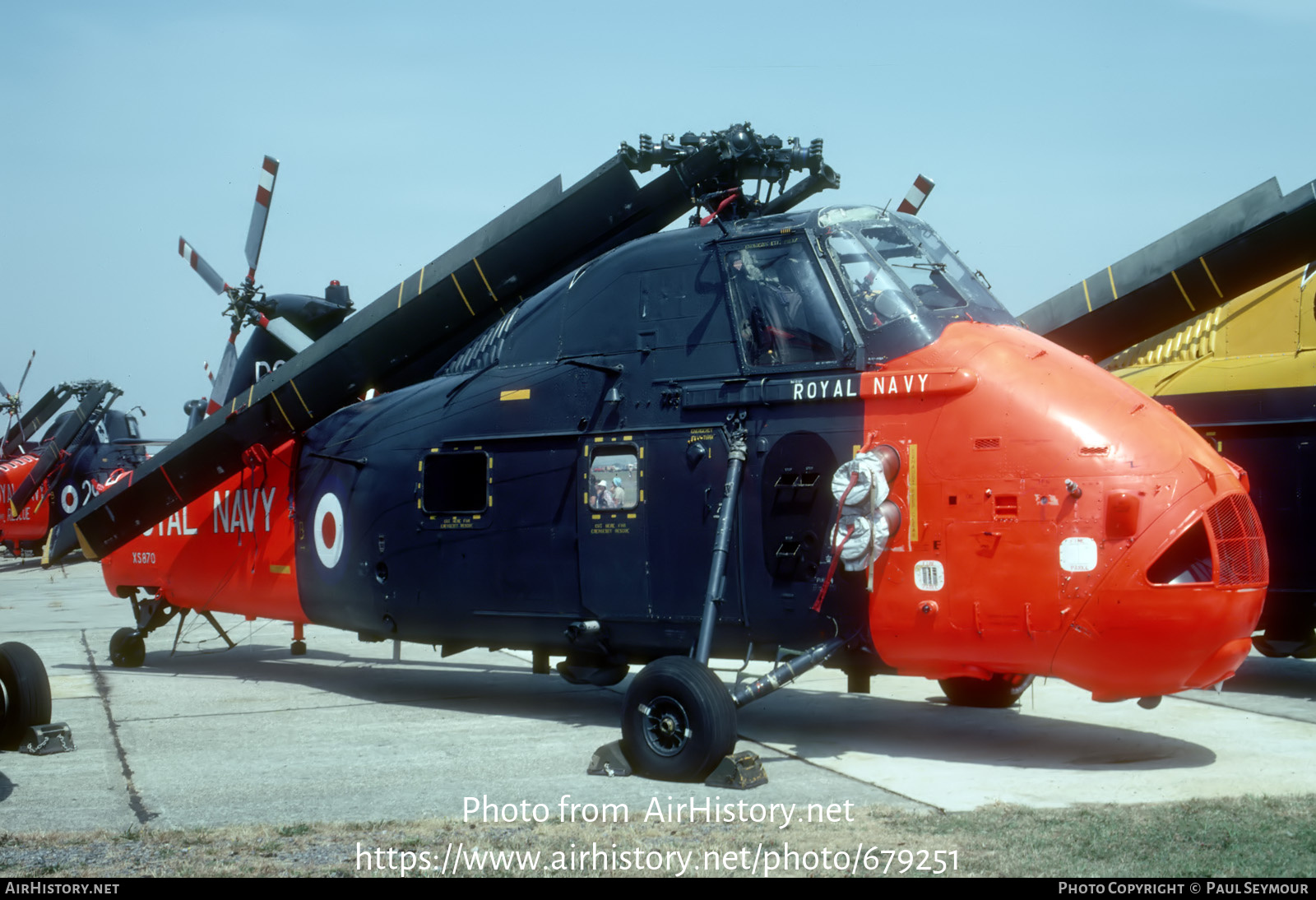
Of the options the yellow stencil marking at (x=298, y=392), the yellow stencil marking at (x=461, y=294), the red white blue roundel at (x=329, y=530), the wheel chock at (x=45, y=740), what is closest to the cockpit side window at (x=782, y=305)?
the yellow stencil marking at (x=461, y=294)

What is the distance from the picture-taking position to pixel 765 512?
864 cm

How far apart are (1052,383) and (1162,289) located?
3.25 m

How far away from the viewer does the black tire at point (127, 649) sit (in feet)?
44.6

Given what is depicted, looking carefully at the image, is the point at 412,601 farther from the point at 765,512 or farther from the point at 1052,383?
the point at 1052,383

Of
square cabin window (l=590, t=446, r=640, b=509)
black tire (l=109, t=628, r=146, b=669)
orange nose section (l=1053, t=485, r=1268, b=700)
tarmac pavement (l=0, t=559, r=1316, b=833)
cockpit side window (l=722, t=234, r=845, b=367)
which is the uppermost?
cockpit side window (l=722, t=234, r=845, b=367)

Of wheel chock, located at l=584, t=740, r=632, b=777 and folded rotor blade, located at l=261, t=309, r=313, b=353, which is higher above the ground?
folded rotor blade, located at l=261, t=309, r=313, b=353

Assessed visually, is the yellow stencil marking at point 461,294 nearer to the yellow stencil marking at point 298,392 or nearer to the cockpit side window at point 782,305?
the yellow stencil marking at point 298,392

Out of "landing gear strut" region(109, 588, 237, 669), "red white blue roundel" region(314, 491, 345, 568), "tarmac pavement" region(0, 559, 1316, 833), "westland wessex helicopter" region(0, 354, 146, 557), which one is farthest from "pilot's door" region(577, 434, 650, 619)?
"westland wessex helicopter" region(0, 354, 146, 557)

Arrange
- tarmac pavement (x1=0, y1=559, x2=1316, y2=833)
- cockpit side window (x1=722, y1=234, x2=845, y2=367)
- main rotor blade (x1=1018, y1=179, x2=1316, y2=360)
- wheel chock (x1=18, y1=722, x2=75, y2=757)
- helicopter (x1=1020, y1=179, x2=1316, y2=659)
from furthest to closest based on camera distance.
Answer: helicopter (x1=1020, y1=179, x2=1316, y2=659), main rotor blade (x1=1018, y1=179, x2=1316, y2=360), wheel chock (x1=18, y1=722, x2=75, y2=757), cockpit side window (x1=722, y1=234, x2=845, y2=367), tarmac pavement (x1=0, y1=559, x2=1316, y2=833)

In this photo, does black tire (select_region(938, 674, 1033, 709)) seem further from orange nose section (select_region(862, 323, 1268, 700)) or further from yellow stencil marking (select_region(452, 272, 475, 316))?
yellow stencil marking (select_region(452, 272, 475, 316))

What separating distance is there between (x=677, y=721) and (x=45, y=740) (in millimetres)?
4596

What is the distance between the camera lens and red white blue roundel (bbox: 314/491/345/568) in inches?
450

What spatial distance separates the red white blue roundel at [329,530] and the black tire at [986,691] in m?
5.45

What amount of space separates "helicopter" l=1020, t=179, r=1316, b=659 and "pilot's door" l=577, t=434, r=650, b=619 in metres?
4.21
